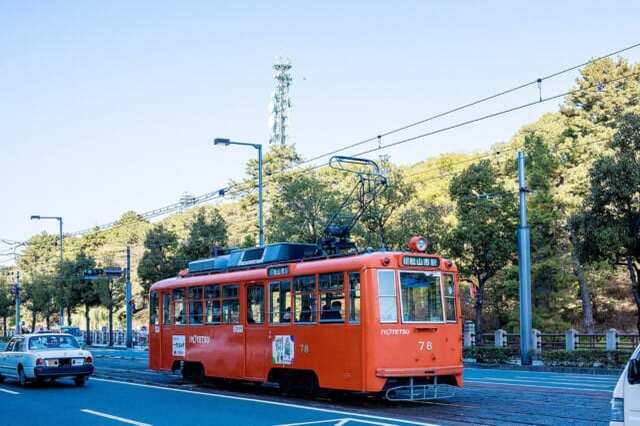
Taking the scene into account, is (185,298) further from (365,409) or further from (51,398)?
(365,409)

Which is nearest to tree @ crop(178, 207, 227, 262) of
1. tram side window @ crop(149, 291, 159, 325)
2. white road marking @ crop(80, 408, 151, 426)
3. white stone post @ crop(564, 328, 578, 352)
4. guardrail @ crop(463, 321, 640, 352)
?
guardrail @ crop(463, 321, 640, 352)

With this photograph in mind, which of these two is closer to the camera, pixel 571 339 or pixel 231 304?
pixel 231 304

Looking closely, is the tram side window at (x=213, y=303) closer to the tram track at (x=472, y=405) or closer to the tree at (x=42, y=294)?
the tram track at (x=472, y=405)

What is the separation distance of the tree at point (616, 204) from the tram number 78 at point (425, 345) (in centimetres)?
1285

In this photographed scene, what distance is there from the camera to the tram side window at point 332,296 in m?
15.7

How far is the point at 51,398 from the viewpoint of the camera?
18.1 meters

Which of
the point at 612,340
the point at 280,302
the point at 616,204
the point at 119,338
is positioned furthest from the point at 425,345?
the point at 119,338

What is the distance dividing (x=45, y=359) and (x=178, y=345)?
3.48 metres

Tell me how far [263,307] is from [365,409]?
4278mm

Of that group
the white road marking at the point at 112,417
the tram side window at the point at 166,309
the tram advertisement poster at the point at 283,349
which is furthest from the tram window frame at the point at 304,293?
the tram side window at the point at 166,309

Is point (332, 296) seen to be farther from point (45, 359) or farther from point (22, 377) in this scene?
point (22, 377)

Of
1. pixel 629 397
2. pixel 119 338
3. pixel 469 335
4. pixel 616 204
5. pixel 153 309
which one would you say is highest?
pixel 616 204

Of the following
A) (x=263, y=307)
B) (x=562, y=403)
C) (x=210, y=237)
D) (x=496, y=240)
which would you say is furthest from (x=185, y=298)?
(x=210, y=237)

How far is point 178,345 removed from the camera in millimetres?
21906
